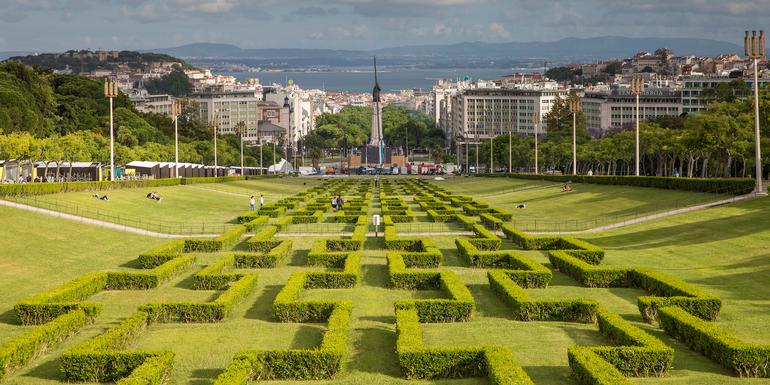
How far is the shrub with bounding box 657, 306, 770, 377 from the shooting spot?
68.7 feet

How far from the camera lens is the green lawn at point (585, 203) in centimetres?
5403

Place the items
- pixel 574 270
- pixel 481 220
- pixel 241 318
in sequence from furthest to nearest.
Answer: pixel 481 220 → pixel 574 270 → pixel 241 318

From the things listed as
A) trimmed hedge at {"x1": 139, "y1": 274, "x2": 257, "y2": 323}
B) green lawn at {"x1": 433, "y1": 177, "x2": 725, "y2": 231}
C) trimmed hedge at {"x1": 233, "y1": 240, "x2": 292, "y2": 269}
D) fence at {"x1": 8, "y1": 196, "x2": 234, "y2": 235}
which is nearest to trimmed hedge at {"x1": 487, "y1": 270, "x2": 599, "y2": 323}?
trimmed hedge at {"x1": 139, "y1": 274, "x2": 257, "y2": 323}

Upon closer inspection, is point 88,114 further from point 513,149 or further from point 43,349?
point 43,349

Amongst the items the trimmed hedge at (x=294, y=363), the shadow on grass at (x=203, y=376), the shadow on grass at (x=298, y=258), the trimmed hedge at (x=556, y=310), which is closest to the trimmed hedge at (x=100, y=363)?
the shadow on grass at (x=203, y=376)

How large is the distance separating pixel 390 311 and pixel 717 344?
10.3 m

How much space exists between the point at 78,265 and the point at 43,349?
1499cm

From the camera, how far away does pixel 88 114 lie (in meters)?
143

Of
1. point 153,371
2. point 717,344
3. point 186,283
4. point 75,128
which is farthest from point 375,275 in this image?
point 75,128

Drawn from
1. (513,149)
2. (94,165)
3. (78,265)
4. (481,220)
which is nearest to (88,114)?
(94,165)

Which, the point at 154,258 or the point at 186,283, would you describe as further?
the point at 154,258

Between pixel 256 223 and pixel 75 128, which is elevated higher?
pixel 75 128

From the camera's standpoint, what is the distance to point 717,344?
22.0 meters

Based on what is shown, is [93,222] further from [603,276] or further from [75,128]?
[75,128]
